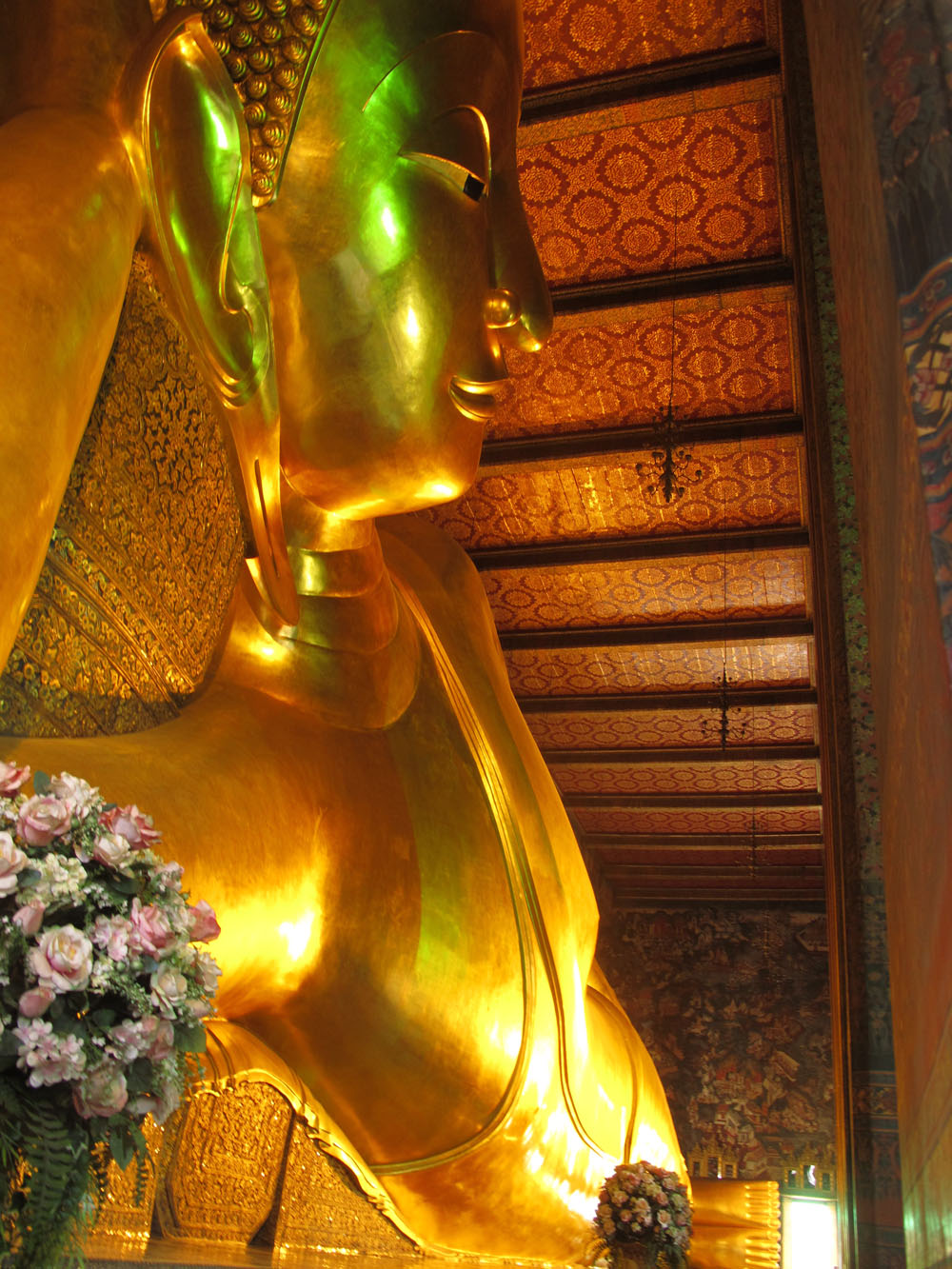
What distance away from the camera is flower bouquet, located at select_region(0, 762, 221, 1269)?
99 centimetres

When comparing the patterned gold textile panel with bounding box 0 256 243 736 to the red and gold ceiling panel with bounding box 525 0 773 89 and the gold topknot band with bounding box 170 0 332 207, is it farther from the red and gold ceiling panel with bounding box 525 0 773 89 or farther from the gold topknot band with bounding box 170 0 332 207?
the red and gold ceiling panel with bounding box 525 0 773 89

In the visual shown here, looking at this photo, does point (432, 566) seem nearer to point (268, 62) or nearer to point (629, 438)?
point (268, 62)

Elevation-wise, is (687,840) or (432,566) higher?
(687,840)

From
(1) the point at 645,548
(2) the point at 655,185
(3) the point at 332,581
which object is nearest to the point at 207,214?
(3) the point at 332,581

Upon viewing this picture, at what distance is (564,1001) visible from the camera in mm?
2354

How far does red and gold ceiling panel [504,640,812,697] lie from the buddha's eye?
4.37 meters

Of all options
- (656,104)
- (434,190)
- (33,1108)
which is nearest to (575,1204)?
(33,1108)

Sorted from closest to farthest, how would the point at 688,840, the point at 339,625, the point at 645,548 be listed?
the point at 339,625
the point at 645,548
the point at 688,840

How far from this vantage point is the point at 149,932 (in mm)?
1068

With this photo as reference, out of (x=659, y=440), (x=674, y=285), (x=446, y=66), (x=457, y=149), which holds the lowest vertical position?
(x=457, y=149)

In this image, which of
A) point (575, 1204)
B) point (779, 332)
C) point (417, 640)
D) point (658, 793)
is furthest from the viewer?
point (658, 793)

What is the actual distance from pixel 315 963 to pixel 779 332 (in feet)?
10.5

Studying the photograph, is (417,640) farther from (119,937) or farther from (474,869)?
(119,937)

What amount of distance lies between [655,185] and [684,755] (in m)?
4.40
